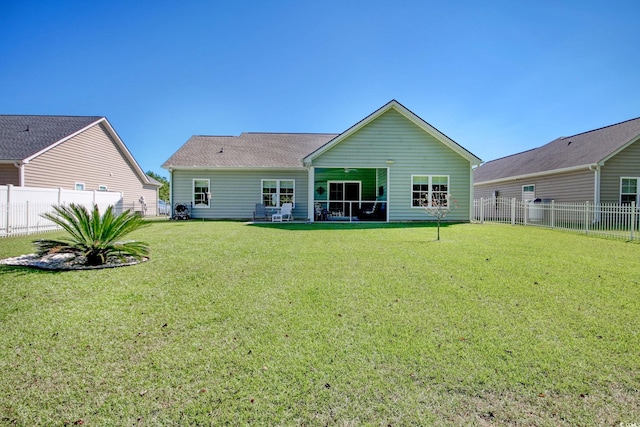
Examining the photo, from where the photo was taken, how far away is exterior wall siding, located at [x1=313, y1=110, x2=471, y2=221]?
15.4 metres

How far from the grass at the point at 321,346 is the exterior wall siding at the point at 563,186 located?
13.4m

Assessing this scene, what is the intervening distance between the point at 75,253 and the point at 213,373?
18.4 ft

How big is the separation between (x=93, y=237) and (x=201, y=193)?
12.5m

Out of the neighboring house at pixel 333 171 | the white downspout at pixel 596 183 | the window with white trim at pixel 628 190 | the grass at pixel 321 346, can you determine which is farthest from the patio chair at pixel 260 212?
the window with white trim at pixel 628 190

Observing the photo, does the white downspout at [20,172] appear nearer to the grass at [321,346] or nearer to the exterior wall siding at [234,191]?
the exterior wall siding at [234,191]

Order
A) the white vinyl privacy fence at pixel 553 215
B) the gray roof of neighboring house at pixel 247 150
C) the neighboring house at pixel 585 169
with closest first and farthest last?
1. the white vinyl privacy fence at pixel 553 215
2. the neighboring house at pixel 585 169
3. the gray roof of neighboring house at pixel 247 150

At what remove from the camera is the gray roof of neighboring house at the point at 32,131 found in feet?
51.1

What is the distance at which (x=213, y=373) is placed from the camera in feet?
8.33

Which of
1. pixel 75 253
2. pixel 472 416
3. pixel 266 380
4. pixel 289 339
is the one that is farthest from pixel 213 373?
pixel 75 253

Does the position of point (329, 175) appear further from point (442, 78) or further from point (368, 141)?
point (442, 78)

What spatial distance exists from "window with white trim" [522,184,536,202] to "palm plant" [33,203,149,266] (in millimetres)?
22396

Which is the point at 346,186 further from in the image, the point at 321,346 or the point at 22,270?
the point at 321,346

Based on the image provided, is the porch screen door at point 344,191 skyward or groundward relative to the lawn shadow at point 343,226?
skyward

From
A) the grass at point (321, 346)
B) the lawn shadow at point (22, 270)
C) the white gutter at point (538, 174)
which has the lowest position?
the grass at point (321, 346)
